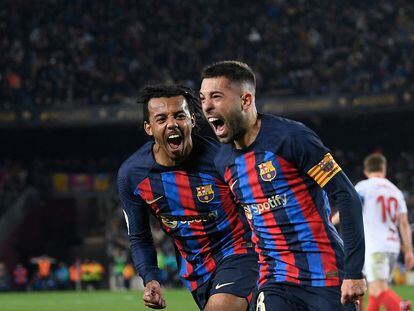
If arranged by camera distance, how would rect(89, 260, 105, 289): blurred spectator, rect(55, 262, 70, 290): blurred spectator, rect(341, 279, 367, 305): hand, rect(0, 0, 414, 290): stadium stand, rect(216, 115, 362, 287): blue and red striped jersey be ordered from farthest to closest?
rect(0, 0, 414, 290): stadium stand → rect(55, 262, 70, 290): blurred spectator → rect(89, 260, 105, 289): blurred spectator → rect(216, 115, 362, 287): blue and red striped jersey → rect(341, 279, 367, 305): hand

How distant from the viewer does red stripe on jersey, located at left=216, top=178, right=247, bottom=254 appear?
204 inches

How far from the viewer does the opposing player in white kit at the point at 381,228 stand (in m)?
8.86

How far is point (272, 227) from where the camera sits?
4.36 m

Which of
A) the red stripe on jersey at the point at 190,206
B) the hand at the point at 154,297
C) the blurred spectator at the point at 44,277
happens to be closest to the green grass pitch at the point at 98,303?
the blurred spectator at the point at 44,277

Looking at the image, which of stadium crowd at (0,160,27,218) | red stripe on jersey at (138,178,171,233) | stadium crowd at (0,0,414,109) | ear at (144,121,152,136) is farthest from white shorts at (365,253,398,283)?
stadium crowd at (0,160,27,218)

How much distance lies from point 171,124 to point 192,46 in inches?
904

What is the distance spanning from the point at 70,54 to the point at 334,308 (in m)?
25.1

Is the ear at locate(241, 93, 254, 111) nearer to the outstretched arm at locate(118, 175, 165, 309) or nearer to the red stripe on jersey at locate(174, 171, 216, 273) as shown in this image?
the red stripe on jersey at locate(174, 171, 216, 273)

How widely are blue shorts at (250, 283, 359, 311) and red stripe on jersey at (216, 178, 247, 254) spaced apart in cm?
95

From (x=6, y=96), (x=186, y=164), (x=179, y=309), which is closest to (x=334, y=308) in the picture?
(x=186, y=164)

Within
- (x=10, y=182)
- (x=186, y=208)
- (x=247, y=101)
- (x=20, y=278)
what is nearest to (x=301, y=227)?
(x=247, y=101)

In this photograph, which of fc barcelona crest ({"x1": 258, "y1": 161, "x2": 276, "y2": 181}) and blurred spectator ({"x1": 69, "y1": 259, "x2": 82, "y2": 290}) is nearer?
fc barcelona crest ({"x1": 258, "y1": 161, "x2": 276, "y2": 181})

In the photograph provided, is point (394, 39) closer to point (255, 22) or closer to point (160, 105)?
point (255, 22)

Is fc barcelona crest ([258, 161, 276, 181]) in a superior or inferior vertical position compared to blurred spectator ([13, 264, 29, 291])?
superior
